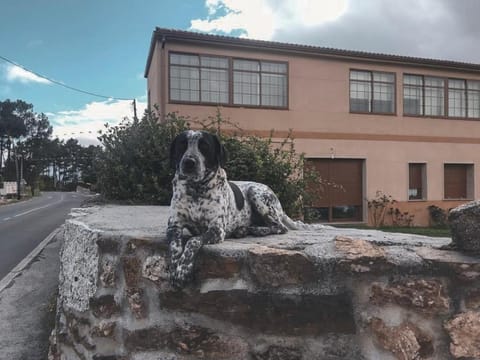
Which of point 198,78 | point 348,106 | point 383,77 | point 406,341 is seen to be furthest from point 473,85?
point 406,341

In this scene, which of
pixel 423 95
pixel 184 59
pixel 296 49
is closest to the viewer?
pixel 184 59

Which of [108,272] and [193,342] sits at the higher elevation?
[108,272]

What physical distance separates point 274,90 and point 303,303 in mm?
15341

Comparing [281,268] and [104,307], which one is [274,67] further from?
[281,268]

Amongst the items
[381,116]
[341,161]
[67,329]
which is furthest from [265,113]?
[67,329]

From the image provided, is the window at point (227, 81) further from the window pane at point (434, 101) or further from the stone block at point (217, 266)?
the stone block at point (217, 266)

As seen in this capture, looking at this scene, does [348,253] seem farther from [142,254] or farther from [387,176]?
[387,176]

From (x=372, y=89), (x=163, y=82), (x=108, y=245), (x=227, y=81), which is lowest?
(x=108, y=245)

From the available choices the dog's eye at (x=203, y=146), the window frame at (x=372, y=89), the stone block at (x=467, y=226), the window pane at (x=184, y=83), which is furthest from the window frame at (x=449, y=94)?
the dog's eye at (x=203, y=146)

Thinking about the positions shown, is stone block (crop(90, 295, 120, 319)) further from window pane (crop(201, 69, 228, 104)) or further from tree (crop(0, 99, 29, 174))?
tree (crop(0, 99, 29, 174))

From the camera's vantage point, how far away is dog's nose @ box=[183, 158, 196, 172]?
261cm

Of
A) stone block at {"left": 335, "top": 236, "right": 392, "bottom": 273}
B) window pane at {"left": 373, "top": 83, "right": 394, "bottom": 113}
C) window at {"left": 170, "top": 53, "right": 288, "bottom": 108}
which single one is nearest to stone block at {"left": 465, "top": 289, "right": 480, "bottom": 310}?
stone block at {"left": 335, "top": 236, "right": 392, "bottom": 273}

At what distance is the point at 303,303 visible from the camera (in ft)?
8.05

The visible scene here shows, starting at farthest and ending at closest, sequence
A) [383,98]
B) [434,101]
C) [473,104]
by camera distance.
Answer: [473,104]
[434,101]
[383,98]
